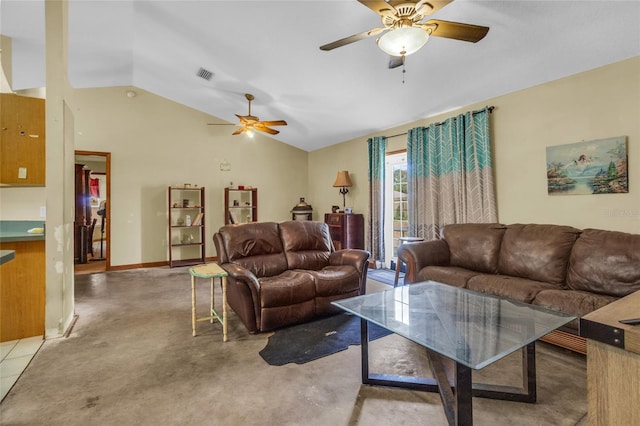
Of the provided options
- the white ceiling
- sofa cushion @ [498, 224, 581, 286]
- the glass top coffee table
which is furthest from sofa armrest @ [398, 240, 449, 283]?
the white ceiling

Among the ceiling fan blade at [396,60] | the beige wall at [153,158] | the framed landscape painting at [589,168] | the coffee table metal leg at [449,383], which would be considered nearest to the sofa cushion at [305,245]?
the coffee table metal leg at [449,383]

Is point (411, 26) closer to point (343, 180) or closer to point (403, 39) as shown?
point (403, 39)

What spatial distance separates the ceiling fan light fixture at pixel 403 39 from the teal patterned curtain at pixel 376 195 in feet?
10.5

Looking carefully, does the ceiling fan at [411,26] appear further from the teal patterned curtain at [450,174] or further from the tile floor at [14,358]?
the tile floor at [14,358]

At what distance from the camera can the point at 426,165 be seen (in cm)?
441

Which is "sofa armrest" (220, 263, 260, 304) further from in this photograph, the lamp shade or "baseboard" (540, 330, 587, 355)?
the lamp shade

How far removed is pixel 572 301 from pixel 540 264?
2.00 feet

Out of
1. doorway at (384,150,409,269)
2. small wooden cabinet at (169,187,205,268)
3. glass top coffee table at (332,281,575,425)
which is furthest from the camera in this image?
small wooden cabinet at (169,187,205,268)

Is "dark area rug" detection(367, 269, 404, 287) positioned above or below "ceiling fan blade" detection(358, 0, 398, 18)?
below

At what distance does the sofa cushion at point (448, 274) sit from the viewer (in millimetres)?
2922

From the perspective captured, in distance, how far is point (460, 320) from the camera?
177 centimetres

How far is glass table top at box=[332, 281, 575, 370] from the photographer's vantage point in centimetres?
139

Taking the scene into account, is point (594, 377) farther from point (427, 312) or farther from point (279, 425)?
point (279, 425)

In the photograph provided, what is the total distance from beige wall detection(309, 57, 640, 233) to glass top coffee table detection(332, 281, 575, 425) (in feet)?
5.51
